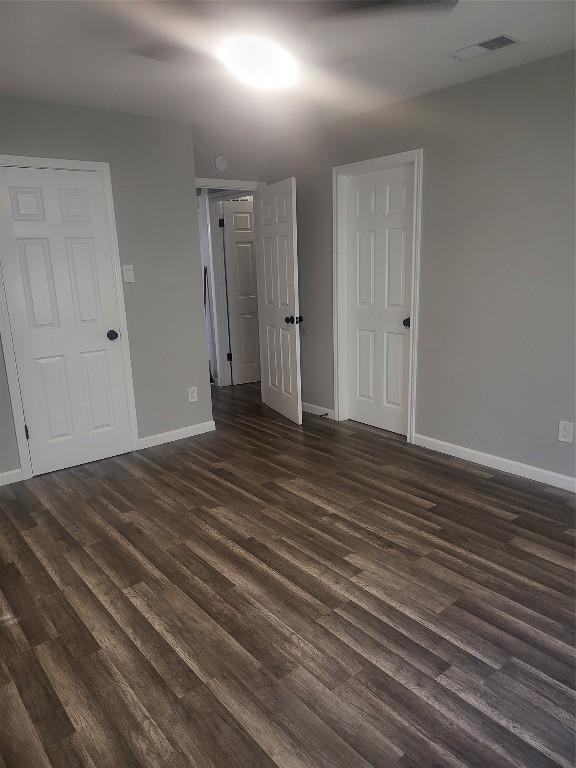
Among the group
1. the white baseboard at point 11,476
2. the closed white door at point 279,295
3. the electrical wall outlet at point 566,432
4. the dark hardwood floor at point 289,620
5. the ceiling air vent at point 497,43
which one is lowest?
the dark hardwood floor at point 289,620

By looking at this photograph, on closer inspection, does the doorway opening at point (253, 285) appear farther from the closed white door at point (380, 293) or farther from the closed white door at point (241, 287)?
the closed white door at point (380, 293)

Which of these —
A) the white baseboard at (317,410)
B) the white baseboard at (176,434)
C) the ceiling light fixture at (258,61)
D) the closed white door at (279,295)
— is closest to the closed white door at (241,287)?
the closed white door at (279,295)

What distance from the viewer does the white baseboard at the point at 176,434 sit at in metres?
4.23

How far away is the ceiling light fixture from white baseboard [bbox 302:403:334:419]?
107 inches

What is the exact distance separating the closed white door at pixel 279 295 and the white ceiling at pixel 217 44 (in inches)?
34.5

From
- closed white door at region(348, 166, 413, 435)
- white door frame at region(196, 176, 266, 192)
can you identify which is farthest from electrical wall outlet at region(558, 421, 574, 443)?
white door frame at region(196, 176, 266, 192)

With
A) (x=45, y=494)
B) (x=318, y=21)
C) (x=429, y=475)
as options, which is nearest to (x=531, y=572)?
(x=429, y=475)

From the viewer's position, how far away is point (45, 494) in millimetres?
3436

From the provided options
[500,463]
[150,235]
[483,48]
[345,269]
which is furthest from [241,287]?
[483,48]

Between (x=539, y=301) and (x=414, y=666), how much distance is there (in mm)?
2231

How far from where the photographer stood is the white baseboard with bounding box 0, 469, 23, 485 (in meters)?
3.58

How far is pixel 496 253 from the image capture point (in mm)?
3291

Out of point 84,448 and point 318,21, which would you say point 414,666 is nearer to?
point 318,21

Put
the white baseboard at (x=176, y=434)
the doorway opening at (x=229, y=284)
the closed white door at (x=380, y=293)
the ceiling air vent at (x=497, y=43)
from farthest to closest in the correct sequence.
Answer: the doorway opening at (x=229, y=284) < the white baseboard at (x=176, y=434) < the closed white door at (x=380, y=293) < the ceiling air vent at (x=497, y=43)
